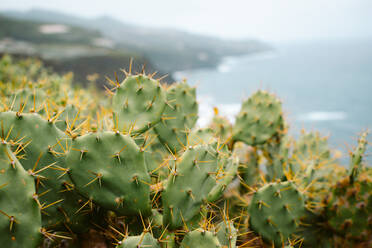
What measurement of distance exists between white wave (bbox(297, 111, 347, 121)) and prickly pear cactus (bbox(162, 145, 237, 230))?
18763mm

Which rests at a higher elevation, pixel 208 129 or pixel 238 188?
pixel 208 129

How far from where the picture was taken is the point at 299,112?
69.2 ft

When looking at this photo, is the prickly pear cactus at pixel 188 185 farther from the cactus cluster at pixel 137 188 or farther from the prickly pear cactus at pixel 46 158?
the prickly pear cactus at pixel 46 158

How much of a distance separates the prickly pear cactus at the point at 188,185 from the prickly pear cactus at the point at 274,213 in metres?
0.52

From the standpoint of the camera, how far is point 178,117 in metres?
1.96

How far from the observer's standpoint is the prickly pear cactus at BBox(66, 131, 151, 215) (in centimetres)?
119

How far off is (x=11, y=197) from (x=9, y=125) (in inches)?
13.8

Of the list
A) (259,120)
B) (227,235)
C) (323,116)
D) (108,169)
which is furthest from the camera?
(323,116)

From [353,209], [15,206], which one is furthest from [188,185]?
[353,209]

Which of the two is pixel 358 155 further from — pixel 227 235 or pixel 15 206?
pixel 15 206

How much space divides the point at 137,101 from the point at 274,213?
3.44 feet

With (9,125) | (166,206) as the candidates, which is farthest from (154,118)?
(9,125)

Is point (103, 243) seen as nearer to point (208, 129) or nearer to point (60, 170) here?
point (60, 170)

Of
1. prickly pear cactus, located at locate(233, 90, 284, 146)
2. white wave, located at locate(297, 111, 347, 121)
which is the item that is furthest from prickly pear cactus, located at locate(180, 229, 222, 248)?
white wave, located at locate(297, 111, 347, 121)
